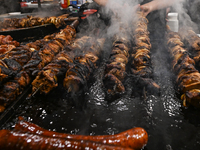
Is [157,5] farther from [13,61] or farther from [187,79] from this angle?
[13,61]

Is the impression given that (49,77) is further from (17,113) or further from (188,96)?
(188,96)

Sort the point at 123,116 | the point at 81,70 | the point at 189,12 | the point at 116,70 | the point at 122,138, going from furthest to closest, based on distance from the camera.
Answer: the point at 189,12, the point at 81,70, the point at 116,70, the point at 123,116, the point at 122,138

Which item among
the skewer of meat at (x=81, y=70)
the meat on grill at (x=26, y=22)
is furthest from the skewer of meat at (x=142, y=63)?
the meat on grill at (x=26, y=22)

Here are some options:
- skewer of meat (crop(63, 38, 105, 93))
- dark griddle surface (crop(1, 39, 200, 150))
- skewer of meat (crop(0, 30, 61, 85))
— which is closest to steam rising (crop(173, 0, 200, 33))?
skewer of meat (crop(63, 38, 105, 93))

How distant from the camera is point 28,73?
3574 millimetres

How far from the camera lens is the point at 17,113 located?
9.09ft

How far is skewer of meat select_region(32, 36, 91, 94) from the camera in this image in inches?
129

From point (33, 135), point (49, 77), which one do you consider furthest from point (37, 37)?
point (33, 135)

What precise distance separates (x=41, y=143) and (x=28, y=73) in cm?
246

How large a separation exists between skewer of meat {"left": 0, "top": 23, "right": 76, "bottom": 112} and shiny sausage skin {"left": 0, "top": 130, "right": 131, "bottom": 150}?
140 cm

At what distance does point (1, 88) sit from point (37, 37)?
4243 millimetres

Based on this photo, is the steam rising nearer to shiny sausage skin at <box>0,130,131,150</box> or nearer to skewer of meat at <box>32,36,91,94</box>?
skewer of meat at <box>32,36,91,94</box>

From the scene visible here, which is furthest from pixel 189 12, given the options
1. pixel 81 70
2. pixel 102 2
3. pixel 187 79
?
pixel 81 70

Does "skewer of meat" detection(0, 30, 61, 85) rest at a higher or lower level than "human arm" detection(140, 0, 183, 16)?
lower
